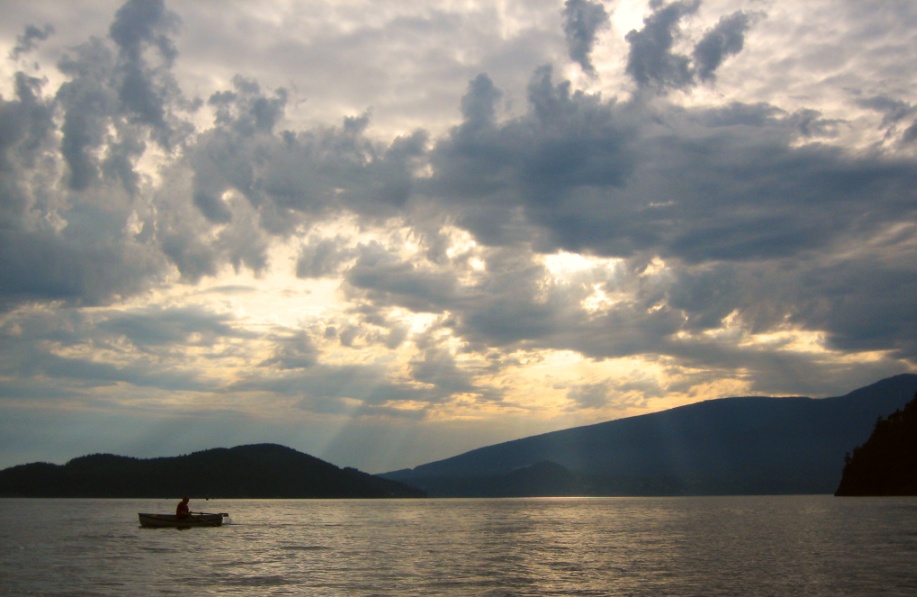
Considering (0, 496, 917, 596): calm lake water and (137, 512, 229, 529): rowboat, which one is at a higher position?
(137, 512, 229, 529): rowboat

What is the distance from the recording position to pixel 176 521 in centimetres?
12344

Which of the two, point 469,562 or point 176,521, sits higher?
point 176,521

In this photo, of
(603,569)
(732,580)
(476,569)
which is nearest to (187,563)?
(476,569)

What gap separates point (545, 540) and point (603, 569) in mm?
39134

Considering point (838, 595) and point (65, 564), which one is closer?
point (838, 595)

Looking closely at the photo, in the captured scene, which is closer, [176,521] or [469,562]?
[469,562]

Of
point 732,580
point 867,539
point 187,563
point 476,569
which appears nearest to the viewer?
point 732,580

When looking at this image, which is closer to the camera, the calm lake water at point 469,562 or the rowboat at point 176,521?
the calm lake water at point 469,562

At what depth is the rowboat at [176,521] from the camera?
123000 mm

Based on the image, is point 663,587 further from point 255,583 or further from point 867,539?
point 867,539

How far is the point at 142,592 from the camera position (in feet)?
184

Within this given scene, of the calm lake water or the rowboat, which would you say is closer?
the calm lake water

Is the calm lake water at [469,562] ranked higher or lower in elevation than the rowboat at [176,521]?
lower

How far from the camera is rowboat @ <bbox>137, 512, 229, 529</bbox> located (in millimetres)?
123000
